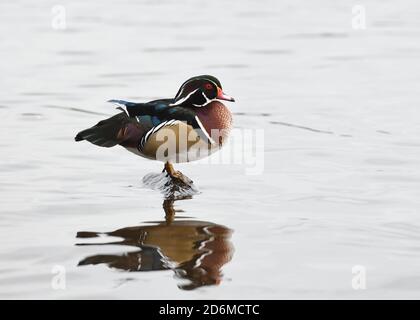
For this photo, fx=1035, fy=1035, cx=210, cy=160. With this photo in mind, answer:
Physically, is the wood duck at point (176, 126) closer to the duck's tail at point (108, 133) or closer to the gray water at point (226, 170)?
the duck's tail at point (108, 133)

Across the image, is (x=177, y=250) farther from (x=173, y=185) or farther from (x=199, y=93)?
(x=199, y=93)

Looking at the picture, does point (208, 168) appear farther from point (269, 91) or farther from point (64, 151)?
point (269, 91)

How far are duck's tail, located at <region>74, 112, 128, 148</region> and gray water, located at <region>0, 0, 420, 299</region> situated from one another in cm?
41

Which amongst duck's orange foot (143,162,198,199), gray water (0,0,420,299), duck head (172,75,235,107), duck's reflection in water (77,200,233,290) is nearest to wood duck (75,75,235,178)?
duck head (172,75,235,107)

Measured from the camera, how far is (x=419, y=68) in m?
13.5

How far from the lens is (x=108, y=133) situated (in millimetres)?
7965

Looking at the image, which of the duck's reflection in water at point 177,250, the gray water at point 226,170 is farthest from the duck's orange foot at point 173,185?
the duck's reflection in water at point 177,250

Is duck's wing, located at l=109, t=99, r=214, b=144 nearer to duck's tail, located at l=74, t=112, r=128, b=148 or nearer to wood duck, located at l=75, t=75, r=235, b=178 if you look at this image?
wood duck, located at l=75, t=75, r=235, b=178

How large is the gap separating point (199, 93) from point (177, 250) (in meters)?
1.76

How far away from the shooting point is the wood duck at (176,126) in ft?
25.4

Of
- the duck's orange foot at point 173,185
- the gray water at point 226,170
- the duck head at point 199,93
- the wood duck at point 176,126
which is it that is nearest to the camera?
the gray water at point 226,170

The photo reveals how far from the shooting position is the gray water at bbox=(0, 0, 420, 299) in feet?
20.0

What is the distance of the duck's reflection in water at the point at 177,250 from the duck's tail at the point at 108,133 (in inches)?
33.7

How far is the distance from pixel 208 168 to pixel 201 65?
16.7 ft
